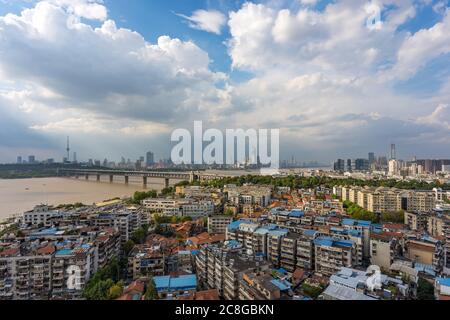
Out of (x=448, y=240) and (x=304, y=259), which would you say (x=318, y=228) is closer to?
(x=304, y=259)

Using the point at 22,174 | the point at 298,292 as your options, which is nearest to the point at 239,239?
the point at 298,292

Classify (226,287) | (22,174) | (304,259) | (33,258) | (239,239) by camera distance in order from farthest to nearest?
(22,174)
(239,239)
(304,259)
(33,258)
(226,287)

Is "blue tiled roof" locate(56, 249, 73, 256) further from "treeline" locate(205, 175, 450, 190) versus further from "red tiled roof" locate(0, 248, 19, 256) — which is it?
"treeline" locate(205, 175, 450, 190)

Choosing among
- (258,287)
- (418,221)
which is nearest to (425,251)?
(418,221)

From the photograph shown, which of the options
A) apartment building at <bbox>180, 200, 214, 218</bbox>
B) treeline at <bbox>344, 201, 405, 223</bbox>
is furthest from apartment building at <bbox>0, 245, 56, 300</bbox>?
treeline at <bbox>344, 201, 405, 223</bbox>

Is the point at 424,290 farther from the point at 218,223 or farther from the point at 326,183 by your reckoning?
the point at 326,183

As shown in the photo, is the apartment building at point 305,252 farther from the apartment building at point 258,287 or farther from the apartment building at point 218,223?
the apartment building at point 218,223
